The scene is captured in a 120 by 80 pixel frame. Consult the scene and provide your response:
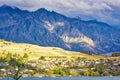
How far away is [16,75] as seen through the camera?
10025 centimetres

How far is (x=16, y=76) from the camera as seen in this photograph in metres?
99.8

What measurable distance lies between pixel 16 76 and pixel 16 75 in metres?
0.50
